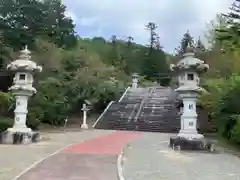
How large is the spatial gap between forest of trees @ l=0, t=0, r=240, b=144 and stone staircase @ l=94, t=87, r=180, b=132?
1552 millimetres

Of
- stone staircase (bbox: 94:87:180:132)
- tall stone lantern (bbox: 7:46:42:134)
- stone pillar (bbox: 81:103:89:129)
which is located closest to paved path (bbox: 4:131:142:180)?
tall stone lantern (bbox: 7:46:42:134)

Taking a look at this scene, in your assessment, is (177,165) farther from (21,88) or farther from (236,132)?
(21,88)

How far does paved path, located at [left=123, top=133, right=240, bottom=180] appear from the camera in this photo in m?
7.74

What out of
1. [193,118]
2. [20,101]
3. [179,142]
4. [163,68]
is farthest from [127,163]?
[163,68]

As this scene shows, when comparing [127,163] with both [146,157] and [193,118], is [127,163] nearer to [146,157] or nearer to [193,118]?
[146,157]

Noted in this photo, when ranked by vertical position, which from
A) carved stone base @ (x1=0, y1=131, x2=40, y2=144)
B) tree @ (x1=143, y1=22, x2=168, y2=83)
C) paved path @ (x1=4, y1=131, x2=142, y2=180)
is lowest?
paved path @ (x1=4, y1=131, x2=142, y2=180)

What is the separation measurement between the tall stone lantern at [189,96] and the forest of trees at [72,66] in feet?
4.45

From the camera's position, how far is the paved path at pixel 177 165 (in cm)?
774

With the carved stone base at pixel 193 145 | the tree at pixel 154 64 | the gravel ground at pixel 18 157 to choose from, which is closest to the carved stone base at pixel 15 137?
the gravel ground at pixel 18 157

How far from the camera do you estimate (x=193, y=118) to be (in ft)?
43.6

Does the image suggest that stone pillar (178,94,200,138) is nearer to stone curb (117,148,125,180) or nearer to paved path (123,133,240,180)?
paved path (123,133,240,180)

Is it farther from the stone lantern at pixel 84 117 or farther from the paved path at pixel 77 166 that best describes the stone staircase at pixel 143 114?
the paved path at pixel 77 166

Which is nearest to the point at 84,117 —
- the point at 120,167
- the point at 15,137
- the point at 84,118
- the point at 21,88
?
the point at 84,118

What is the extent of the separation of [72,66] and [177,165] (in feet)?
69.1
